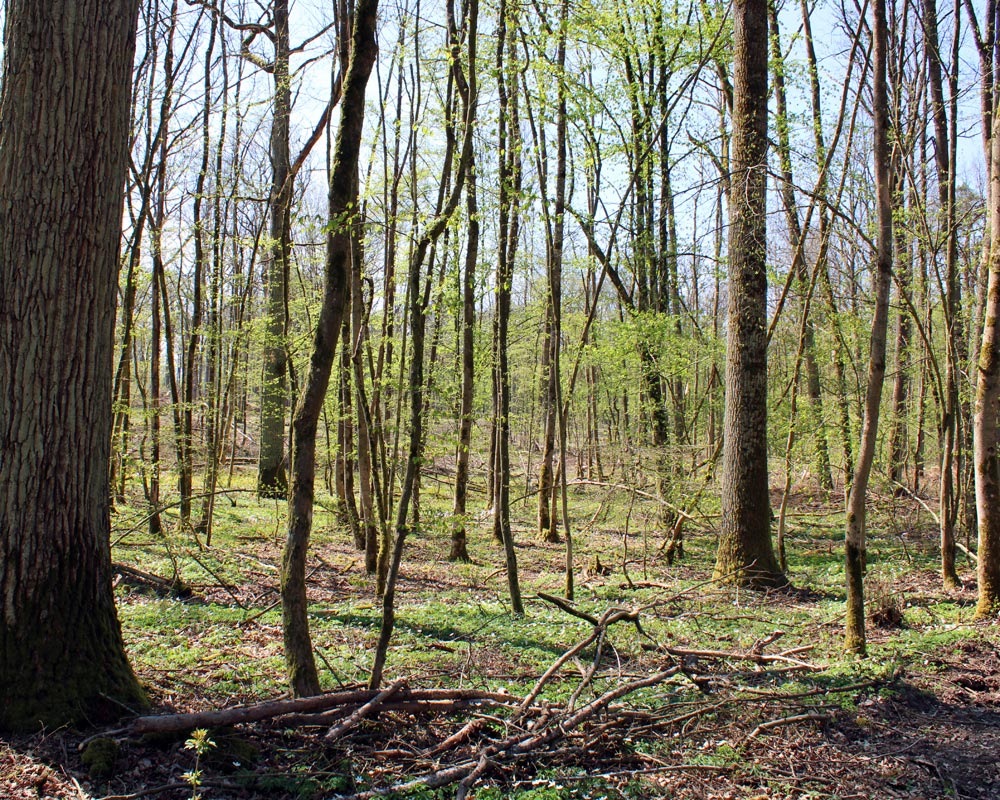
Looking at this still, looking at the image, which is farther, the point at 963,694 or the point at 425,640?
the point at 425,640

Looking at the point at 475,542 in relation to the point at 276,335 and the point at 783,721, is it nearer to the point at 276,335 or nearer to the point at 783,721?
the point at 276,335

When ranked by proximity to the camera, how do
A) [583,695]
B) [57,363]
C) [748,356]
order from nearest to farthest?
1. [57,363]
2. [583,695]
3. [748,356]

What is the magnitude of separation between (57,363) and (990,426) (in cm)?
709

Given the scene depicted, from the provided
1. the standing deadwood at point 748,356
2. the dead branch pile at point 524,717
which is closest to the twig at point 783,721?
the dead branch pile at point 524,717

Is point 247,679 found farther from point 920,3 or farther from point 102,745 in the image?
point 920,3

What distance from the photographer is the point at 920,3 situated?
32.7ft

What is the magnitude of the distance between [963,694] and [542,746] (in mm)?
3082

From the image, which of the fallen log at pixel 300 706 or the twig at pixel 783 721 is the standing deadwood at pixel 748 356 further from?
the fallen log at pixel 300 706

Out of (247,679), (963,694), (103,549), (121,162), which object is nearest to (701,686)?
(963,694)

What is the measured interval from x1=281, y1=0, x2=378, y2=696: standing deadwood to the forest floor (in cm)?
46

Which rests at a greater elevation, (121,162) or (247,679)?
(121,162)

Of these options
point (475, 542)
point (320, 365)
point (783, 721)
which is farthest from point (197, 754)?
point (475, 542)

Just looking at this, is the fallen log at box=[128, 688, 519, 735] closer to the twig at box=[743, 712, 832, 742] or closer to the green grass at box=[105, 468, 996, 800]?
the green grass at box=[105, 468, 996, 800]

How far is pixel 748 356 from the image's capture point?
8250 millimetres
